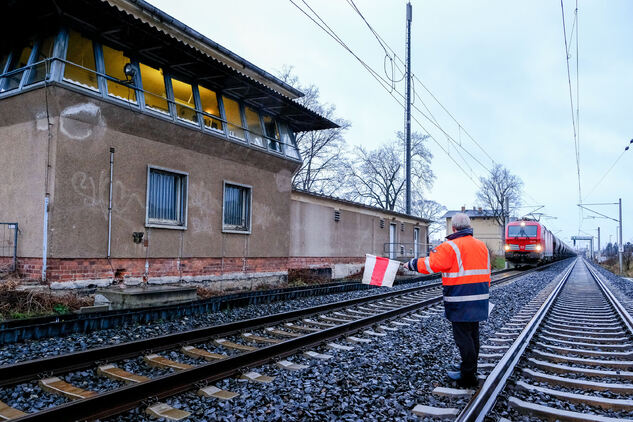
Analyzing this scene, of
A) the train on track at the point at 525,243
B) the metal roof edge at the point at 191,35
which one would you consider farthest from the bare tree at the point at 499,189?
the metal roof edge at the point at 191,35

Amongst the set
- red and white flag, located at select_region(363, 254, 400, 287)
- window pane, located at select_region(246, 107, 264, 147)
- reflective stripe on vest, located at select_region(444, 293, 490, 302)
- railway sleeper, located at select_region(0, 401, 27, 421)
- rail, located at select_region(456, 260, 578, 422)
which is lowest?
railway sleeper, located at select_region(0, 401, 27, 421)

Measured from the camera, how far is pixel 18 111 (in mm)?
9344

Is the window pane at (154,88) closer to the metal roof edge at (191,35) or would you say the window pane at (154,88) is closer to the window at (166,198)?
the metal roof edge at (191,35)

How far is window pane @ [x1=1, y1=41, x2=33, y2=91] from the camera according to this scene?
9.66 m

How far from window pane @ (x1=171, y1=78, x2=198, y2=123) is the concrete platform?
4763 mm

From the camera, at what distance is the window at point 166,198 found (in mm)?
10625

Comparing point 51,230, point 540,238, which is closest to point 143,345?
point 51,230

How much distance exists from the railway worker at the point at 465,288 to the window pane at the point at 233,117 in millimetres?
9650

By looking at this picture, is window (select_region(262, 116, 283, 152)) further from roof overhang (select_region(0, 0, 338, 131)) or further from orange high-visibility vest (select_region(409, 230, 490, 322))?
orange high-visibility vest (select_region(409, 230, 490, 322))

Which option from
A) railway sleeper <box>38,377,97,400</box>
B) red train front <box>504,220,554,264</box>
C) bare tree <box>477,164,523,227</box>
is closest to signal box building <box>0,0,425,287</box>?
railway sleeper <box>38,377,97,400</box>

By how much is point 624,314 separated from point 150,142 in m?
11.6

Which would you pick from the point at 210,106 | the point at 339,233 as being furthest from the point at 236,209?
the point at 339,233

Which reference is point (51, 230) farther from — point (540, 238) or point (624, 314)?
point (540, 238)

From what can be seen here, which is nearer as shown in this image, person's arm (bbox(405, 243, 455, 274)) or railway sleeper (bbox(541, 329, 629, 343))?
person's arm (bbox(405, 243, 455, 274))
